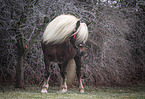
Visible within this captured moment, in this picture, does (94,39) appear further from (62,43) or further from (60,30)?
(60,30)

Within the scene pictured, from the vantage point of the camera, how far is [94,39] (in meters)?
7.52

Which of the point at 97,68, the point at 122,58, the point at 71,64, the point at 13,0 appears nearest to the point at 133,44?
the point at 122,58

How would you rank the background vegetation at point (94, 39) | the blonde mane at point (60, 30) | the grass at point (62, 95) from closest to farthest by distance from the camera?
the grass at point (62, 95) < the blonde mane at point (60, 30) < the background vegetation at point (94, 39)

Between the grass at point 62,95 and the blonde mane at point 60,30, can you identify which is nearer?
the grass at point 62,95

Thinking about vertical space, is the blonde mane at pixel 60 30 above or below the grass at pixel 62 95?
above

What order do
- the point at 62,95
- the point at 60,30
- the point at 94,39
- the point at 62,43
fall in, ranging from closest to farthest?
the point at 62,95
the point at 60,30
the point at 62,43
the point at 94,39

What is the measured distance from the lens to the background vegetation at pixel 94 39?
6301 millimetres

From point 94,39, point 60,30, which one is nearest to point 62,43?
point 60,30

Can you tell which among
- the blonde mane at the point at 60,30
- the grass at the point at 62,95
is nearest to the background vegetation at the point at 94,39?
the blonde mane at the point at 60,30

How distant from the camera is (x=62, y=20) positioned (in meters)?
5.25

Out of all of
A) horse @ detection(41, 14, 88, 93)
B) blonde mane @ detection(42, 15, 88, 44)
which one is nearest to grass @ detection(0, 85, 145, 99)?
horse @ detection(41, 14, 88, 93)

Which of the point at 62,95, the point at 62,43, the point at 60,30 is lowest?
the point at 62,95

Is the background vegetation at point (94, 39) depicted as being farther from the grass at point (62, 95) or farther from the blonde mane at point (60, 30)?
the grass at point (62, 95)

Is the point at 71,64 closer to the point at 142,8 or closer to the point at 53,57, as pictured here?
the point at 53,57
